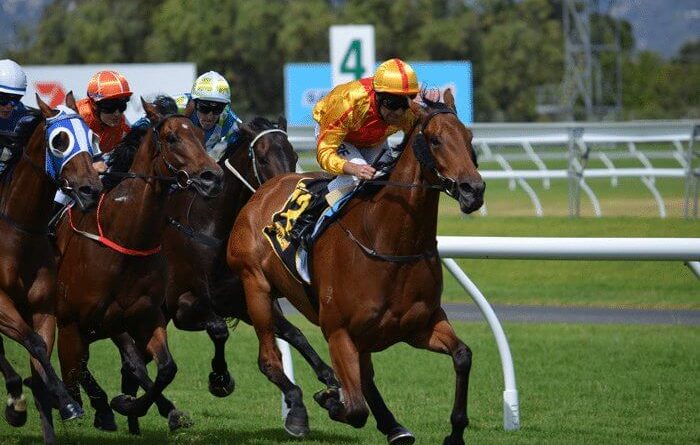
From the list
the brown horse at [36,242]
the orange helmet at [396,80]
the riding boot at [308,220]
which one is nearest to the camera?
the orange helmet at [396,80]

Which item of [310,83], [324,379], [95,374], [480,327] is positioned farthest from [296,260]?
[310,83]

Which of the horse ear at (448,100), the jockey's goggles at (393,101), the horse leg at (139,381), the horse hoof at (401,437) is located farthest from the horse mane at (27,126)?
the horse hoof at (401,437)

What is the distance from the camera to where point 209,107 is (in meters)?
7.54

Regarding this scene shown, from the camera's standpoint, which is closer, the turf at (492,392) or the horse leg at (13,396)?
the horse leg at (13,396)

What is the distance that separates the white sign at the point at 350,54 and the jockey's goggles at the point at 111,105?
644 centimetres

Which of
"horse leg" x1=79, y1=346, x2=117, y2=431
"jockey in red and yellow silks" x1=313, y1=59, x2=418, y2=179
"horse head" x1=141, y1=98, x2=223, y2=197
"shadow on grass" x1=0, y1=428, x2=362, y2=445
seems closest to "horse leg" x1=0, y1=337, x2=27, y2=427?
"shadow on grass" x1=0, y1=428, x2=362, y2=445

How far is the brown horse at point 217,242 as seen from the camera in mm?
7594

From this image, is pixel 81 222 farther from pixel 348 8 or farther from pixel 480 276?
pixel 348 8

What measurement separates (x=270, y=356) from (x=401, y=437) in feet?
3.45

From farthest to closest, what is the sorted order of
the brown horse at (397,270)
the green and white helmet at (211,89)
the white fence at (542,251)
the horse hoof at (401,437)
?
the green and white helmet at (211,89) → the white fence at (542,251) → the horse hoof at (401,437) → the brown horse at (397,270)

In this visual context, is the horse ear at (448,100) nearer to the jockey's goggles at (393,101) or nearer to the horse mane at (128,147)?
the jockey's goggles at (393,101)

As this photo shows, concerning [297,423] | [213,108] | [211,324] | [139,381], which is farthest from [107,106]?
[297,423]

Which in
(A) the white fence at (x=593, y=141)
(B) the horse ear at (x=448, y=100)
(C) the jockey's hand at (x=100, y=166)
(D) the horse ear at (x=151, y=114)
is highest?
(B) the horse ear at (x=448, y=100)

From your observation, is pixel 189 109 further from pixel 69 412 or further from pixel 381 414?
pixel 381 414
